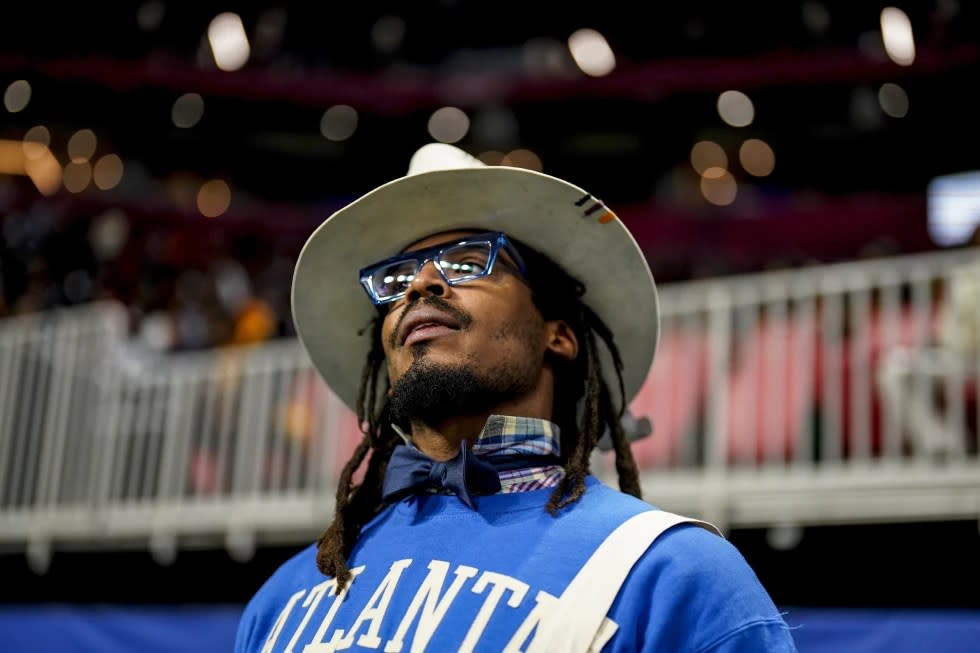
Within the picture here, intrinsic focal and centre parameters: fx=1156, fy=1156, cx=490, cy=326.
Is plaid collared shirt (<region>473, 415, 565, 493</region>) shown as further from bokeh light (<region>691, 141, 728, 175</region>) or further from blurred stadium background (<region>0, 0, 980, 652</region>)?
bokeh light (<region>691, 141, 728, 175</region>)

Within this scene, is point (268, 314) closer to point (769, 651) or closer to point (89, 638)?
point (89, 638)

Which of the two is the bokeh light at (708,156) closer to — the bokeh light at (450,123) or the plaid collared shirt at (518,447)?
the bokeh light at (450,123)

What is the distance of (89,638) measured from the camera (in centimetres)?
547

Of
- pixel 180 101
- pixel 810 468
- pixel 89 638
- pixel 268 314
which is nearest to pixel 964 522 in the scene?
pixel 810 468

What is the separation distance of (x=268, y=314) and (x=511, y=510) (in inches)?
278

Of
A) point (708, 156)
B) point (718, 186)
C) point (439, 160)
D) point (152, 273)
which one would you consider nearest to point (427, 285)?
point (439, 160)

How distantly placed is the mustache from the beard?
9 cm

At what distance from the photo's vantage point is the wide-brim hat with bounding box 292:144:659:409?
8.47 feet

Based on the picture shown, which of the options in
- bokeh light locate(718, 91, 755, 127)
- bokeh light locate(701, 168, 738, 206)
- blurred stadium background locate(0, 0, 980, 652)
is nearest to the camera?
A: blurred stadium background locate(0, 0, 980, 652)

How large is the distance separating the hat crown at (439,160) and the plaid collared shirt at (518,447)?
2.06 ft

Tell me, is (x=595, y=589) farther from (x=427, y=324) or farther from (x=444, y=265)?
(x=444, y=265)

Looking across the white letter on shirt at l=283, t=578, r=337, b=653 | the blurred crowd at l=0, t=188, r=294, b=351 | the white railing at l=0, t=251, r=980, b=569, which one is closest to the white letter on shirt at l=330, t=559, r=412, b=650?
the white letter on shirt at l=283, t=578, r=337, b=653

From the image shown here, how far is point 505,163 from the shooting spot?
20516 mm

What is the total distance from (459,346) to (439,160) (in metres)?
0.52
